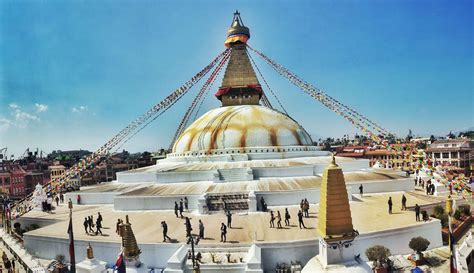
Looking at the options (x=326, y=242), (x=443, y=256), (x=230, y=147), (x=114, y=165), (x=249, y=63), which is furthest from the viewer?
(x=114, y=165)

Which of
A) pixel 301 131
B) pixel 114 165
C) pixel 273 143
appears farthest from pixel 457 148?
pixel 114 165

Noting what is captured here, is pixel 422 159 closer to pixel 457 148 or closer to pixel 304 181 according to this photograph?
pixel 304 181

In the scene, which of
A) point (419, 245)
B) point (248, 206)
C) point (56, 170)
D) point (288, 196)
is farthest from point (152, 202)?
point (56, 170)

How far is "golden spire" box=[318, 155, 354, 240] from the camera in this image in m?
6.14

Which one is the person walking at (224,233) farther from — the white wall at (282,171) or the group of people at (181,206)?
the white wall at (282,171)

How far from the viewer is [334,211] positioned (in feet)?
20.4

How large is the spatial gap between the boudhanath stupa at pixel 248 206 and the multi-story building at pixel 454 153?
90.6 ft

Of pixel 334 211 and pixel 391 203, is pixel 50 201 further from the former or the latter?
pixel 334 211

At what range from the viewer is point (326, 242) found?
6.11m

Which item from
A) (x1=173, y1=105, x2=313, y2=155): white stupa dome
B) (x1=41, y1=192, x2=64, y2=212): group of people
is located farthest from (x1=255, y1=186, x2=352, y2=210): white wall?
(x1=41, y1=192, x2=64, y2=212): group of people

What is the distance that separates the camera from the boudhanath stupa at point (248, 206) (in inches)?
328

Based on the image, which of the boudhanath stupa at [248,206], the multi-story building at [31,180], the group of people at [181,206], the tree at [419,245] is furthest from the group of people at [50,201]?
the multi-story building at [31,180]

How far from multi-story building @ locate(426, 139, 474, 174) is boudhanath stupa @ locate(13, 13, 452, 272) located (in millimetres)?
27603

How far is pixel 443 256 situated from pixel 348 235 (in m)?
6.30
